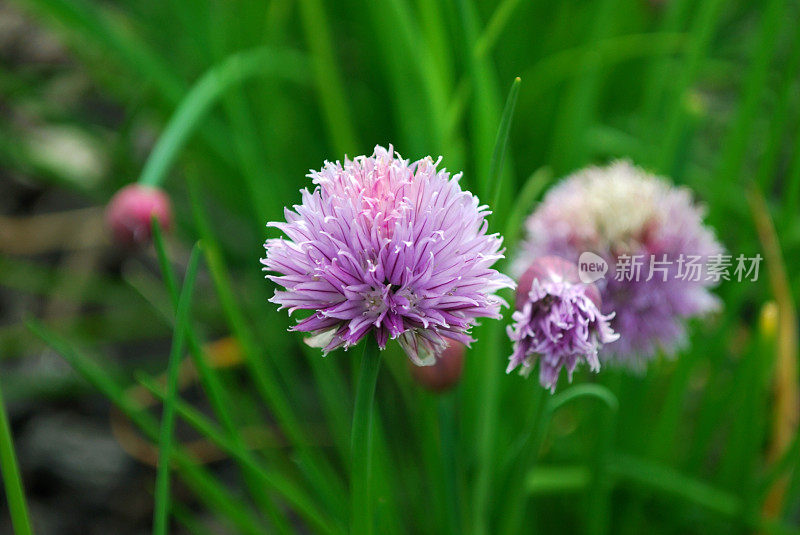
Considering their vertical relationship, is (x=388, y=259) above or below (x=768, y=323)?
below

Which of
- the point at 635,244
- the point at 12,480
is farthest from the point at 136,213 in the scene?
the point at 635,244

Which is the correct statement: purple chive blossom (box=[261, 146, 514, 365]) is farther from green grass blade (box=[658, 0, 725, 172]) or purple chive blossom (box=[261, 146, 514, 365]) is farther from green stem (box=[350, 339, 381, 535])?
green grass blade (box=[658, 0, 725, 172])

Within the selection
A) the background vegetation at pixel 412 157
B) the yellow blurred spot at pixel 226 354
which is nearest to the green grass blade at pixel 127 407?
the background vegetation at pixel 412 157

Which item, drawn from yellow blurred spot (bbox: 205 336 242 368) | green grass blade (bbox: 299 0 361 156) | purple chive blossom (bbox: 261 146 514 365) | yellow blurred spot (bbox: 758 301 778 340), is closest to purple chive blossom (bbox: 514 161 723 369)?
yellow blurred spot (bbox: 758 301 778 340)

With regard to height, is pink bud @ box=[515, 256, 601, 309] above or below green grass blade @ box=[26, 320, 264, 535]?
above

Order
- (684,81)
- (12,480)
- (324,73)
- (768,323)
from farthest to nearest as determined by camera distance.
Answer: (324,73), (684,81), (768,323), (12,480)

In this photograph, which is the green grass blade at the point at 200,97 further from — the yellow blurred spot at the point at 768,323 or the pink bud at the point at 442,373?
the yellow blurred spot at the point at 768,323

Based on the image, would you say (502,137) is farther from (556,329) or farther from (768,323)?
(768,323)
